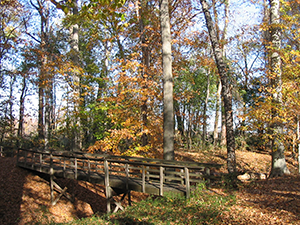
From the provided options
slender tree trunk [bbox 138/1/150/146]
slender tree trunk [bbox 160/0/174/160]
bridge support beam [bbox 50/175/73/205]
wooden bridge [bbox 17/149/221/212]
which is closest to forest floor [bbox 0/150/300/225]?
bridge support beam [bbox 50/175/73/205]

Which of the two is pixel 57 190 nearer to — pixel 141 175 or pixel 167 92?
pixel 141 175

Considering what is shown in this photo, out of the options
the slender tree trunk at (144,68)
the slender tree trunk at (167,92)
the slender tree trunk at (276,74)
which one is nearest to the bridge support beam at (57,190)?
the slender tree trunk at (144,68)

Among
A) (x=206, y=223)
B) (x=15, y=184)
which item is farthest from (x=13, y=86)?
(x=206, y=223)

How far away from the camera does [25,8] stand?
20875mm

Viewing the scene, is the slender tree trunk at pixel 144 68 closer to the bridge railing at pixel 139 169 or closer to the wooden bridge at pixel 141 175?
the bridge railing at pixel 139 169

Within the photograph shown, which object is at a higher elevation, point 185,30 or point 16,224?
point 185,30

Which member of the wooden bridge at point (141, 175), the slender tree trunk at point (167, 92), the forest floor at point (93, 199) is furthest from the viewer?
the slender tree trunk at point (167, 92)

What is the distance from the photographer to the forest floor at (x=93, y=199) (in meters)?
6.55

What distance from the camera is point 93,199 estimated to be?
13625mm

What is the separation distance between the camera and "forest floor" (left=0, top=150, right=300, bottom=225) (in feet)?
21.5

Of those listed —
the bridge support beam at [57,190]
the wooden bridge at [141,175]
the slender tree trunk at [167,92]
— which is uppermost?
the slender tree trunk at [167,92]

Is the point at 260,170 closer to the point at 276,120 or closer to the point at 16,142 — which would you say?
the point at 276,120

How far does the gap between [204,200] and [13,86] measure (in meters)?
35.7

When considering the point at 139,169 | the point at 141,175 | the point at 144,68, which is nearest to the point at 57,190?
the point at 141,175
